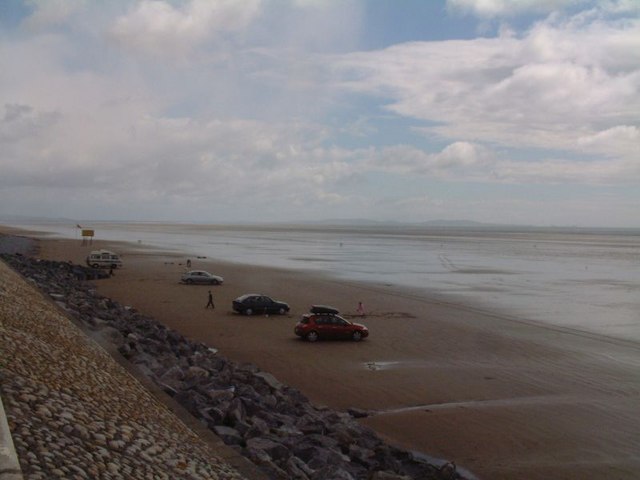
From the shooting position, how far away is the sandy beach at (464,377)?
14031 millimetres

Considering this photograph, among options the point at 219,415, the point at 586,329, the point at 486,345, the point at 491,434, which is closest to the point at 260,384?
the point at 219,415

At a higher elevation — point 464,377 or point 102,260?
point 102,260

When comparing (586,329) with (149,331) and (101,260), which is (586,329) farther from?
(101,260)

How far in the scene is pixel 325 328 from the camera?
82.9ft

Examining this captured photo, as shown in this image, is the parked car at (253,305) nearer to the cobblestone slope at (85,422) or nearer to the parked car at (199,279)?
the parked car at (199,279)

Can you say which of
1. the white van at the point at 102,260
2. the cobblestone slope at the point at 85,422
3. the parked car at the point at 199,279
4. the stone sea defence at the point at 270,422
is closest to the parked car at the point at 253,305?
the stone sea defence at the point at 270,422

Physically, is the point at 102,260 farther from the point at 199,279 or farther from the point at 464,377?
the point at 464,377

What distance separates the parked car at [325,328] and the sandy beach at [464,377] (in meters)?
0.55

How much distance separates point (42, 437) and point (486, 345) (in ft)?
70.6

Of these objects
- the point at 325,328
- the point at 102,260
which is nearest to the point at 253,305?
the point at 325,328

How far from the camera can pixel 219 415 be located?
12.3 metres

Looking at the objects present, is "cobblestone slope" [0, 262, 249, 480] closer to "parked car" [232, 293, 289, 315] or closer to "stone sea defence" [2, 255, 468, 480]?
"stone sea defence" [2, 255, 468, 480]

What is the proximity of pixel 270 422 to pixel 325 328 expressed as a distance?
12296mm

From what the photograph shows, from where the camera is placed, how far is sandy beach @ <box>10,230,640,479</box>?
46.0ft
